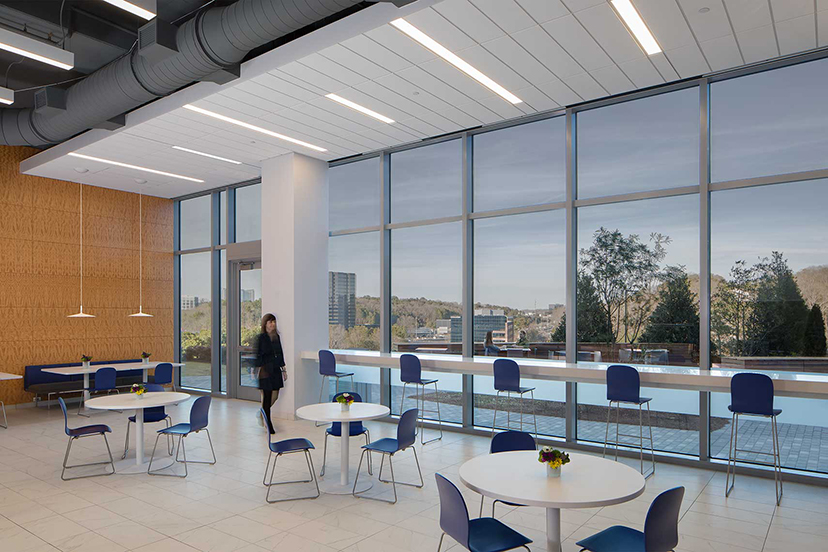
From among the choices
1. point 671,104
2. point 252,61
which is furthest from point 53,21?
point 671,104

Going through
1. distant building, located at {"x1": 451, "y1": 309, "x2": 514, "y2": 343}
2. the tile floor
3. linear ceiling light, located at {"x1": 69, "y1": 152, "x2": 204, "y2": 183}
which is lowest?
the tile floor

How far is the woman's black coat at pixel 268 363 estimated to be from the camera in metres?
7.65

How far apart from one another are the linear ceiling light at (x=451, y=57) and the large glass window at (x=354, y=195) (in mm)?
3158

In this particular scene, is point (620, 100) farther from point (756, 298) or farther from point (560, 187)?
point (756, 298)

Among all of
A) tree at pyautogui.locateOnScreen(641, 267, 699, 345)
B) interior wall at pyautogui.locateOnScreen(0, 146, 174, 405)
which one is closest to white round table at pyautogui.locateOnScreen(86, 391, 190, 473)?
interior wall at pyautogui.locateOnScreen(0, 146, 174, 405)

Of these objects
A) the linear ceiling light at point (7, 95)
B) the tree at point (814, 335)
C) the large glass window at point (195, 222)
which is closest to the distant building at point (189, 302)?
the large glass window at point (195, 222)

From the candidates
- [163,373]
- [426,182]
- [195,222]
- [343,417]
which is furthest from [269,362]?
[195,222]

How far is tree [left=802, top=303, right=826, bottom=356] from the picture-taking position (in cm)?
535

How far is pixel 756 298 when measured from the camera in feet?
18.7

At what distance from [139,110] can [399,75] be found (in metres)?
3.67

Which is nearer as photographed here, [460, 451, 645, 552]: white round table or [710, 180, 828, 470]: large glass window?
[460, 451, 645, 552]: white round table

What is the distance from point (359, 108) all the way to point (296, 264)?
2.93m

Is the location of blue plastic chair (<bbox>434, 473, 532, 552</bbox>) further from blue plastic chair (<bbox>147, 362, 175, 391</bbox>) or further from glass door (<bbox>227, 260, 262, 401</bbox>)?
glass door (<bbox>227, 260, 262, 401</bbox>)

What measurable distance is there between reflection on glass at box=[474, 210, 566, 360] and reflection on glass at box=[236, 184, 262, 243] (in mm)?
4725
